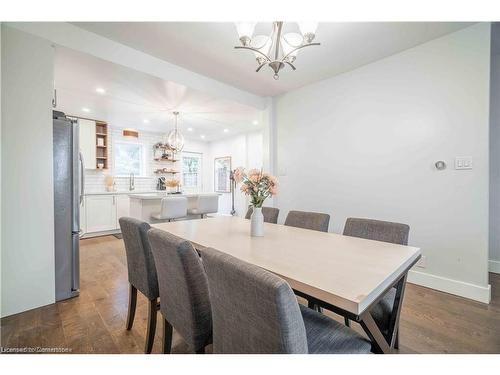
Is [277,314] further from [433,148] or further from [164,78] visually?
[164,78]

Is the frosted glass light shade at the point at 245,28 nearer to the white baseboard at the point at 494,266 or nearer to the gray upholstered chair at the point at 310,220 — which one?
the gray upholstered chair at the point at 310,220

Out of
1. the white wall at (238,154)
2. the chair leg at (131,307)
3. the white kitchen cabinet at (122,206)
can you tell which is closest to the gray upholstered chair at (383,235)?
the chair leg at (131,307)

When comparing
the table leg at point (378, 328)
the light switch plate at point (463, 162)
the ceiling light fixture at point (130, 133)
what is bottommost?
the table leg at point (378, 328)

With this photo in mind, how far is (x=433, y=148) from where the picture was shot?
234 centimetres

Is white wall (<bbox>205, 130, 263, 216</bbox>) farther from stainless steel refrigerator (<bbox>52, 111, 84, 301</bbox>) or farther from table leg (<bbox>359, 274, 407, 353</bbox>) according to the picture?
table leg (<bbox>359, 274, 407, 353</bbox>)

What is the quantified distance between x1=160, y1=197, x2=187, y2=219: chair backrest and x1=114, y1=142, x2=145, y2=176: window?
2290mm

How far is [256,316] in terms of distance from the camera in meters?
0.72

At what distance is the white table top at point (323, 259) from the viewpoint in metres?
0.84

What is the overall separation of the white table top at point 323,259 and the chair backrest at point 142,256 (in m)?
0.30

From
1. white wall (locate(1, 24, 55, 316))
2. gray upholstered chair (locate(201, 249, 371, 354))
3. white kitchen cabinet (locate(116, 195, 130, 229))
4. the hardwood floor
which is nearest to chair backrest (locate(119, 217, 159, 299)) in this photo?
the hardwood floor

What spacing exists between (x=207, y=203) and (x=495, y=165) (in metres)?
4.20

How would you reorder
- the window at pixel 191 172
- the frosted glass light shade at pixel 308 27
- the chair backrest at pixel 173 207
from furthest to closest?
the window at pixel 191 172
the chair backrest at pixel 173 207
the frosted glass light shade at pixel 308 27

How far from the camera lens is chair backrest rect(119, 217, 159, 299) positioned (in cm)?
142

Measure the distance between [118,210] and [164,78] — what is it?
122 inches
